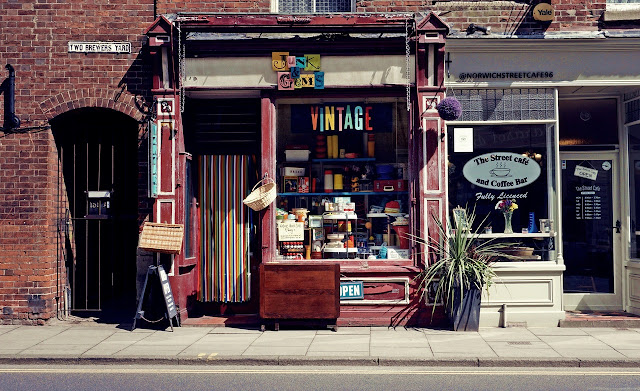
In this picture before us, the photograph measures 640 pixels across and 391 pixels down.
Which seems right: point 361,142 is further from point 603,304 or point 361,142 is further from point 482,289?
point 603,304

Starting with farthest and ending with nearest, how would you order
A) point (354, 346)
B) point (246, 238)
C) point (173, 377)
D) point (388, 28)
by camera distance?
point (246, 238) → point (388, 28) → point (354, 346) → point (173, 377)

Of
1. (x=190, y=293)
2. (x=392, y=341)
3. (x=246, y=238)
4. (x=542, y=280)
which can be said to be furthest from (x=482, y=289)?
(x=190, y=293)

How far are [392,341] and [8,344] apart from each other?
5.04 metres

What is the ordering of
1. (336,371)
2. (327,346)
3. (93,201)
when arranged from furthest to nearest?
(93,201), (327,346), (336,371)

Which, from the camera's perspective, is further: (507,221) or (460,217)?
(507,221)

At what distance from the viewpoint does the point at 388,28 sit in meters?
10.3

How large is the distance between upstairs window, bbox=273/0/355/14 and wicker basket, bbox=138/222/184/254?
3.93 m

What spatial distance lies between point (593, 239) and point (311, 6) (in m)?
5.95

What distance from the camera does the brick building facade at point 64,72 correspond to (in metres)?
10.7

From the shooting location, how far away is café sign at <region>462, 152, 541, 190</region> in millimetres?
10758

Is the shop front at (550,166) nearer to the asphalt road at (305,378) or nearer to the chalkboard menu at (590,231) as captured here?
the chalkboard menu at (590,231)

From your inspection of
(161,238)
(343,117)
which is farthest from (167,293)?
(343,117)

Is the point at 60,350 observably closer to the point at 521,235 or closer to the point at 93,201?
the point at 93,201

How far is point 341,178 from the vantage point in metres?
10.9
